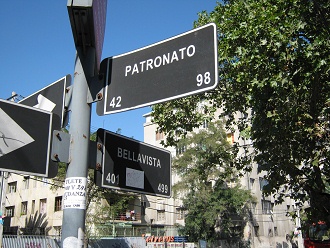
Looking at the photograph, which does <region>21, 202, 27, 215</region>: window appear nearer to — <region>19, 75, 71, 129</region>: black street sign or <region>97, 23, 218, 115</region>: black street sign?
<region>19, 75, 71, 129</region>: black street sign

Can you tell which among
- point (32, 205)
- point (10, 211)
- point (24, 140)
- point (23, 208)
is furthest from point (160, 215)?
point (24, 140)

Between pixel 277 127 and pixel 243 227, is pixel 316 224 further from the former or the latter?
pixel 243 227

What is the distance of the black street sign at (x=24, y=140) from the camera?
2.63 m

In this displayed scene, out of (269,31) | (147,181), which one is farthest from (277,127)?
(147,181)

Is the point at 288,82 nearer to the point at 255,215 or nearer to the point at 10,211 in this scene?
the point at 255,215

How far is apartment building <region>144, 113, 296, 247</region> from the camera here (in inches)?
1543

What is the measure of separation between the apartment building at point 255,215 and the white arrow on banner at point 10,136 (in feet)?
117

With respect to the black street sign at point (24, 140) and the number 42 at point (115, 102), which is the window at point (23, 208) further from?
the number 42 at point (115, 102)

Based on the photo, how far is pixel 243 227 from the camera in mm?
37719

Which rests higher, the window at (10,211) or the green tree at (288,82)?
the green tree at (288,82)

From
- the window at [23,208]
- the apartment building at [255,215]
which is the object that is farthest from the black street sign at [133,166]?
the window at [23,208]

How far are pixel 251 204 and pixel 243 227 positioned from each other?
258cm

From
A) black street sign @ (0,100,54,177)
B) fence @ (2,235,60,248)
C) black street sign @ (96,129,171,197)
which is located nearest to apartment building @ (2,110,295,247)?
fence @ (2,235,60,248)

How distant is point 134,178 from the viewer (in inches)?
126
